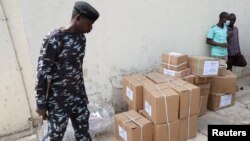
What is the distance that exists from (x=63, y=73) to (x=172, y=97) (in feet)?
4.00

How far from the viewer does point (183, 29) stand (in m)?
3.93

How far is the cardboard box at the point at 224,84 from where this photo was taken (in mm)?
3607

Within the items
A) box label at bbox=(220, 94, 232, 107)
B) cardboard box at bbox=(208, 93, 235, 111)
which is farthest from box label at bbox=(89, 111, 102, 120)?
box label at bbox=(220, 94, 232, 107)

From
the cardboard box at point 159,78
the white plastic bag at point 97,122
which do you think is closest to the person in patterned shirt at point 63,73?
the white plastic bag at point 97,122

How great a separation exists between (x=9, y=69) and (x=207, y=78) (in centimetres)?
258

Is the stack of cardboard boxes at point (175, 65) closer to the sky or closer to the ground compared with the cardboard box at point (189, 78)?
closer to the sky

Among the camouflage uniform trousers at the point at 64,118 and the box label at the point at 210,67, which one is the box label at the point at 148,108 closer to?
the camouflage uniform trousers at the point at 64,118

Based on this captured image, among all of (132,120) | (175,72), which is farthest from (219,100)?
(132,120)

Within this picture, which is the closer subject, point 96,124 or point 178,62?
point 96,124

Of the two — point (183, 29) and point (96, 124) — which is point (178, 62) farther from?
point (96, 124)

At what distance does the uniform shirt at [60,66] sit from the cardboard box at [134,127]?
806 mm

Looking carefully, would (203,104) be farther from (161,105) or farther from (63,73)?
(63,73)

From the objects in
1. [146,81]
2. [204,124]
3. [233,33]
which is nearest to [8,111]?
[146,81]

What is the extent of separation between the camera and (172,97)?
266 cm
